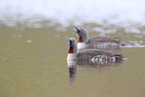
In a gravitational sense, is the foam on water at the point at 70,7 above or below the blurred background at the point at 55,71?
above

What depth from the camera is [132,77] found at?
10.5 metres

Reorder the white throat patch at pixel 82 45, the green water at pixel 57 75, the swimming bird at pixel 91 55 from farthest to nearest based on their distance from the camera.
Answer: the white throat patch at pixel 82 45
the swimming bird at pixel 91 55
the green water at pixel 57 75

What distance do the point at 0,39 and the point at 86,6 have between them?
95.4 feet

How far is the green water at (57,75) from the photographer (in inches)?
356

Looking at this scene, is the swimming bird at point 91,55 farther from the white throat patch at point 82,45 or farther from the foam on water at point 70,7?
the foam on water at point 70,7

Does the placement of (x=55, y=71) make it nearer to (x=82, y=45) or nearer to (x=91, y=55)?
(x=91, y=55)

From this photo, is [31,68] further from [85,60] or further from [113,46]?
[113,46]

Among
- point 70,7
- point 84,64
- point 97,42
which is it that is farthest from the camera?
point 70,7

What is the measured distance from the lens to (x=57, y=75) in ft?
35.6

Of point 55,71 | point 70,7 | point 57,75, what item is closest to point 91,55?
point 55,71

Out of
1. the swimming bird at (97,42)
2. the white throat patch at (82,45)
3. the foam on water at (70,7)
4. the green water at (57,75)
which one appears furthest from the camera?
the foam on water at (70,7)

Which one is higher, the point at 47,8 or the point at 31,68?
the point at 47,8

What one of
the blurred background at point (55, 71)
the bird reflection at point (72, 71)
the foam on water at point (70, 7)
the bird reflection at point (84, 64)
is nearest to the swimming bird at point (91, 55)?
the bird reflection at point (84, 64)

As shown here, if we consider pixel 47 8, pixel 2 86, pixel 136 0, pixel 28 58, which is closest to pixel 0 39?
pixel 28 58
